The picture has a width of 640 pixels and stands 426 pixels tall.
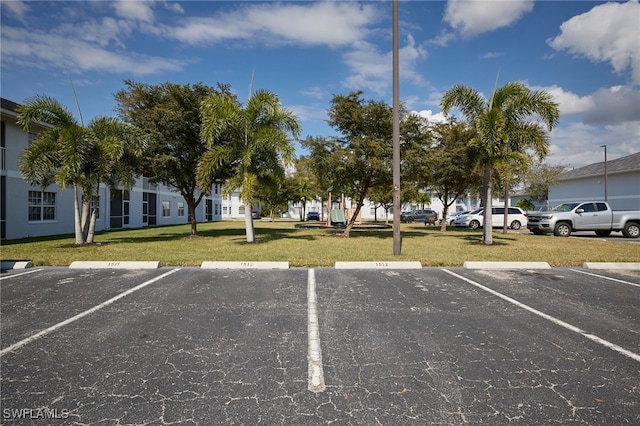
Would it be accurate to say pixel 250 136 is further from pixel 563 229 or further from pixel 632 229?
pixel 632 229

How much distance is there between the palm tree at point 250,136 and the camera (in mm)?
13797

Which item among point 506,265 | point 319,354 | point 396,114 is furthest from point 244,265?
point 506,265

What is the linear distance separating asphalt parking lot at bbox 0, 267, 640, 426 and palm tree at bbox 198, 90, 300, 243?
25.3ft

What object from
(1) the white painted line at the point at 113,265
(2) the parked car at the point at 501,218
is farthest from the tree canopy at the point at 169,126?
(2) the parked car at the point at 501,218

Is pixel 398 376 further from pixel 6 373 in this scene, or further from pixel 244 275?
pixel 244 275

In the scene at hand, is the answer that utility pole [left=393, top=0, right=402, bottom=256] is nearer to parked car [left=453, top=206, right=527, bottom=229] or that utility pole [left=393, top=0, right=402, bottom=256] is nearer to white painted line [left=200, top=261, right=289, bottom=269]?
white painted line [left=200, top=261, right=289, bottom=269]

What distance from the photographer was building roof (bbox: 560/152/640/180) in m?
32.7

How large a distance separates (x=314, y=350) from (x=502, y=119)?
1292 cm

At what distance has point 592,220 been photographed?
60.5ft

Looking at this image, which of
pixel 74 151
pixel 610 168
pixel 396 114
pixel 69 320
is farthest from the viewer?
pixel 610 168

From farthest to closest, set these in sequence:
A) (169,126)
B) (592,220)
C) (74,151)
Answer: (592,220), (169,126), (74,151)

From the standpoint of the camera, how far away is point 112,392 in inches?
120

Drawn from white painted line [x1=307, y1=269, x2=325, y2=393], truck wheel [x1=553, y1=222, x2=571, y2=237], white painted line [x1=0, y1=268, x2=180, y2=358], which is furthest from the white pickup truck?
white painted line [x1=0, y1=268, x2=180, y2=358]

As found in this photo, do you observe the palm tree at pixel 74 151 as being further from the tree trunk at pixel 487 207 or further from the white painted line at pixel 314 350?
the tree trunk at pixel 487 207
